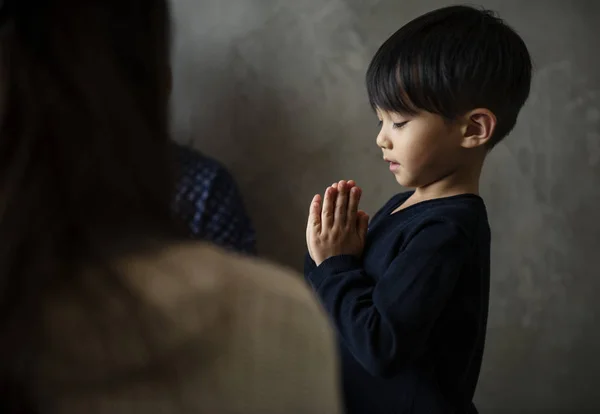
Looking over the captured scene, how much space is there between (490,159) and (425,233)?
2.15 feet

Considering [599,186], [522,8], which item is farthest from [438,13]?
[599,186]

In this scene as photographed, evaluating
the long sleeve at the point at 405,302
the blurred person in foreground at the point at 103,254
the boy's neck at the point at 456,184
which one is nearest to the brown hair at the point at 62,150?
the blurred person in foreground at the point at 103,254

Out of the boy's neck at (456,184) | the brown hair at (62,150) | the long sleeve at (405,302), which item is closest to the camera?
the brown hair at (62,150)

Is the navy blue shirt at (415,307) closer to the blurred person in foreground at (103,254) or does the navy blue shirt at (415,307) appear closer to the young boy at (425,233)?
the young boy at (425,233)

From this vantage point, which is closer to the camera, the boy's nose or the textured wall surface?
the boy's nose

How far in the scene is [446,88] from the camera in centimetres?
60

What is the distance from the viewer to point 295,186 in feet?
3.60

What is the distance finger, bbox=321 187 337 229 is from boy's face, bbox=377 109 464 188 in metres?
0.09

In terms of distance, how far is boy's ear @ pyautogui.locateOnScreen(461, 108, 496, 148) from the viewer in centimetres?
61

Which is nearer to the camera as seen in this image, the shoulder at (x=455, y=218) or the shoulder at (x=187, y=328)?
the shoulder at (x=187, y=328)

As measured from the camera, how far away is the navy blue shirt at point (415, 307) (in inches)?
20.8

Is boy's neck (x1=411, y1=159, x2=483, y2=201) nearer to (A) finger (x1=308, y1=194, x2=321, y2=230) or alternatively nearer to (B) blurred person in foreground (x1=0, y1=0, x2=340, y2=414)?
(A) finger (x1=308, y1=194, x2=321, y2=230)

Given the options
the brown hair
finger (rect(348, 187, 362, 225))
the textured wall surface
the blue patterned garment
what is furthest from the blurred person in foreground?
the textured wall surface

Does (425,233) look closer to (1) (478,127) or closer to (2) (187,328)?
(1) (478,127)
